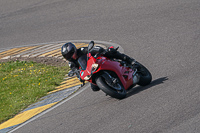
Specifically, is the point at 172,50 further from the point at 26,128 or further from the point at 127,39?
the point at 26,128

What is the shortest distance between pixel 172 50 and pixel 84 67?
2988 millimetres

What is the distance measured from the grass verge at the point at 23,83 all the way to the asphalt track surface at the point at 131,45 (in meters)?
1.43

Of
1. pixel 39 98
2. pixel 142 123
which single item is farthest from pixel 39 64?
pixel 142 123

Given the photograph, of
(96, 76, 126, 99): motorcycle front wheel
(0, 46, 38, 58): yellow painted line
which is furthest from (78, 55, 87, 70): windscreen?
(0, 46, 38, 58): yellow painted line

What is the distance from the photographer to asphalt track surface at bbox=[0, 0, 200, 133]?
18.9 feet

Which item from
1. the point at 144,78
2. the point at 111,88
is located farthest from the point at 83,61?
the point at 144,78

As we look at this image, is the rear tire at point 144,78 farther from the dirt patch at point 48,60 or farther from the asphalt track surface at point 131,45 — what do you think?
the dirt patch at point 48,60

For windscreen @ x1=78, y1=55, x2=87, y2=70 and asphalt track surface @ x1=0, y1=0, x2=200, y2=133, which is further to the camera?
windscreen @ x1=78, y1=55, x2=87, y2=70

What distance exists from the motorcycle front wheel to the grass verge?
8.59 feet

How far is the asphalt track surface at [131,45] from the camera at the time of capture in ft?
18.9

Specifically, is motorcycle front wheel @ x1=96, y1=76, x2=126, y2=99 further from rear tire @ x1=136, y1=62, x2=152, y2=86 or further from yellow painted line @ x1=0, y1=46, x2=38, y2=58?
yellow painted line @ x1=0, y1=46, x2=38, y2=58

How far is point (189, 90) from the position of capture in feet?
20.8

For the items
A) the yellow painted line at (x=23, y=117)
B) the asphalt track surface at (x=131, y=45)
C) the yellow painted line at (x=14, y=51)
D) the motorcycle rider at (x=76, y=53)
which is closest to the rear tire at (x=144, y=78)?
the asphalt track surface at (x=131, y=45)

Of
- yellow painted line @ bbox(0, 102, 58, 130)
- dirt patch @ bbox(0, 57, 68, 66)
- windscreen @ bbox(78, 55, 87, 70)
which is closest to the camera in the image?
windscreen @ bbox(78, 55, 87, 70)
